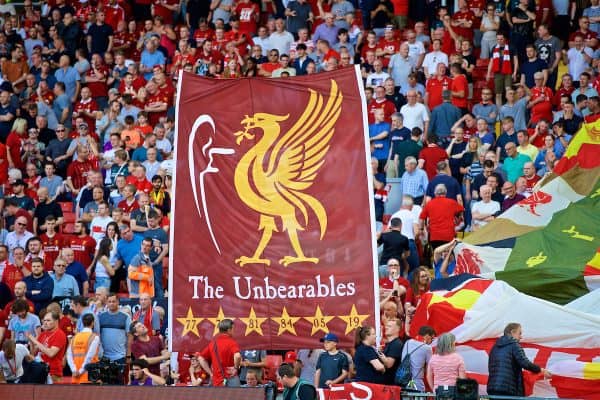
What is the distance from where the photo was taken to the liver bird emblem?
562 inches

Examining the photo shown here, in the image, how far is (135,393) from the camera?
13.5 metres

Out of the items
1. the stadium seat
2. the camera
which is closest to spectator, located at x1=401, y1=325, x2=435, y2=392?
the stadium seat

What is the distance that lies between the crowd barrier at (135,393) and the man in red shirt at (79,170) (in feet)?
34.6

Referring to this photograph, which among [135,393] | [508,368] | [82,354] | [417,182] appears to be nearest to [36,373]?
[82,354]

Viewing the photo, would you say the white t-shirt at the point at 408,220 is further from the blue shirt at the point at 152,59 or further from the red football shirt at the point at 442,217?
the blue shirt at the point at 152,59

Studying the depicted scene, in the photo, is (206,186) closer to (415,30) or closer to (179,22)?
(415,30)

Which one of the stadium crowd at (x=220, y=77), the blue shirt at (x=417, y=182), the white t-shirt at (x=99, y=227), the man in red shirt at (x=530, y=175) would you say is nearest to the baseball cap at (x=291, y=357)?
the stadium crowd at (x=220, y=77)

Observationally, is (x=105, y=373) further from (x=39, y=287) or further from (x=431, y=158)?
(x=431, y=158)

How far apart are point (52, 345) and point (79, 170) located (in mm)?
7285

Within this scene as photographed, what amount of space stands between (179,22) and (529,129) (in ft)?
32.1

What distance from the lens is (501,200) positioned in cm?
2045

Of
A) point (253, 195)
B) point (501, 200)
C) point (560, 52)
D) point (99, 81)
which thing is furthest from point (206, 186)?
point (99, 81)

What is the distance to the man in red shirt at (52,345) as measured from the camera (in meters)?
17.4

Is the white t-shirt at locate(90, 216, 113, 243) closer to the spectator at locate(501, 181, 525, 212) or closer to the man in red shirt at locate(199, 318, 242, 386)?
the spectator at locate(501, 181, 525, 212)
